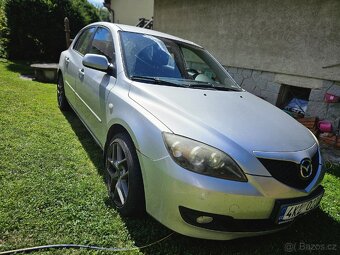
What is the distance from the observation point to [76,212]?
258 cm

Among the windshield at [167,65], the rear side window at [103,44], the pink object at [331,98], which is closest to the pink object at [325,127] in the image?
the pink object at [331,98]

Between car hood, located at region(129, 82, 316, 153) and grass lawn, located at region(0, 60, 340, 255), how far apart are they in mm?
852

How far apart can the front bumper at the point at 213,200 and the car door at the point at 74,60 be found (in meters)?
2.57

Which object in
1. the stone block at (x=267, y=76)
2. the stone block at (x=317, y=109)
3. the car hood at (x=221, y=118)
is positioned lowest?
the stone block at (x=317, y=109)

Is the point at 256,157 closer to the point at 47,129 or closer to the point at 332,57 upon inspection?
the point at 47,129

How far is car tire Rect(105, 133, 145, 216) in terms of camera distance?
2.38m

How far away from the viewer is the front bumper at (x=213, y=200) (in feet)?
6.39

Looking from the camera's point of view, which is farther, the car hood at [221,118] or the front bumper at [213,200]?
the car hood at [221,118]

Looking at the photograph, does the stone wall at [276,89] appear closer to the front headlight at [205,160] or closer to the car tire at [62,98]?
the car tire at [62,98]

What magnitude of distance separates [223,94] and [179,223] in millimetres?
1427

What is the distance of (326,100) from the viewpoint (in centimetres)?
Answer: 583

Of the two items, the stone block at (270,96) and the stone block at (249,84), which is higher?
the stone block at (249,84)

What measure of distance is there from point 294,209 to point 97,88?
2242mm

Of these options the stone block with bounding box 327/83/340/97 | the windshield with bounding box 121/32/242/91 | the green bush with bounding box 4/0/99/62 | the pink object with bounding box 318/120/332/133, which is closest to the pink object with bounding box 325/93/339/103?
the stone block with bounding box 327/83/340/97
